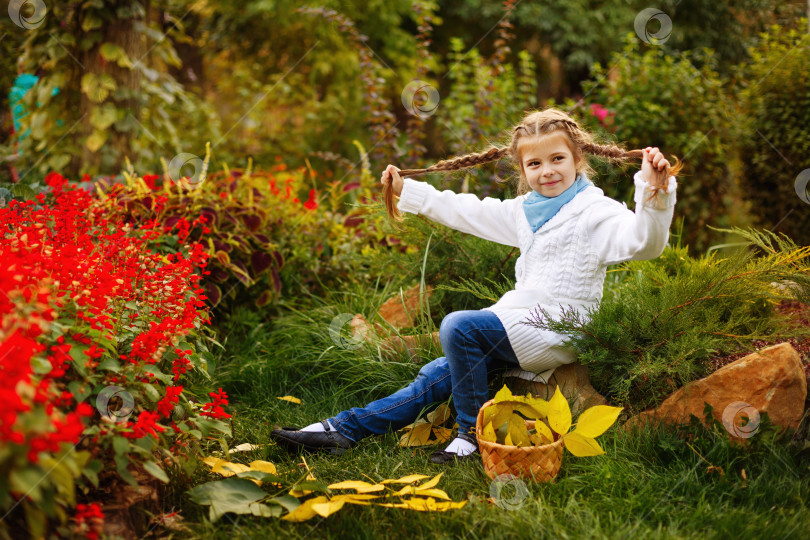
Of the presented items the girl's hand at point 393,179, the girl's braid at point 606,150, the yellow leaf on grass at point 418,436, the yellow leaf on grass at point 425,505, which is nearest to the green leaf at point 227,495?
the yellow leaf on grass at point 425,505

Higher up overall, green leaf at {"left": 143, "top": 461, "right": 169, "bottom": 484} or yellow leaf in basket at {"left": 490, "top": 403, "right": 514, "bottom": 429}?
green leaf at {"left": 143, "top": 461, "right": 169, "bottom": 484}

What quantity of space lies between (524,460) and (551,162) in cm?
112

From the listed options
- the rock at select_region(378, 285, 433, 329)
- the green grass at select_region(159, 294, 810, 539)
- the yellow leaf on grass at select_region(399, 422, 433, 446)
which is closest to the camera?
the green grass at select_region(159, 294, 810, 539)

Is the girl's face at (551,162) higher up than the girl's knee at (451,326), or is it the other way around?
the girl's face at (551,162)

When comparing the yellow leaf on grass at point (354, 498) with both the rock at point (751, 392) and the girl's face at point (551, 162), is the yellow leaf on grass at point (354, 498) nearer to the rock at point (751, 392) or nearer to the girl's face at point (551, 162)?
the rock at point (751, 392)

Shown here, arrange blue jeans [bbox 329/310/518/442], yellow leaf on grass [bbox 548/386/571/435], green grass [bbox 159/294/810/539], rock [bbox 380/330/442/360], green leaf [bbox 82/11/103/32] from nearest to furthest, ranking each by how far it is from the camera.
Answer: green grass [bbox 159/294/810/539] → yellow leaf on grass [bbox 548/386/571/435] → blue jeans [bbox 329/310/518/442] → rock [bbox 380/330/442/360] → green leaf [bbox 82/11/103/32]

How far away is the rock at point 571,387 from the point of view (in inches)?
94.5

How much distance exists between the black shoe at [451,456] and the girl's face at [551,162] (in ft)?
3.17

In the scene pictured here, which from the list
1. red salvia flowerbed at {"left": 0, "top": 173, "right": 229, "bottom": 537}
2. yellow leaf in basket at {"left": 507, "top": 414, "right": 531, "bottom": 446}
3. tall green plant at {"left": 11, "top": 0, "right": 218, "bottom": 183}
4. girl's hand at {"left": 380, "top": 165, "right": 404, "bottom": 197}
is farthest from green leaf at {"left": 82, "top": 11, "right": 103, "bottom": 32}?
yellow leaf in basket at {"left": 507, "top": 414, "right": 531, "bottom": 446}

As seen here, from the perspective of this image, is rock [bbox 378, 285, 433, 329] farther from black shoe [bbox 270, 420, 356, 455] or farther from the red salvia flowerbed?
the red salvia flowerbed

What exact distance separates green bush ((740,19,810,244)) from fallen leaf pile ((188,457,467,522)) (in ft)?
9.59

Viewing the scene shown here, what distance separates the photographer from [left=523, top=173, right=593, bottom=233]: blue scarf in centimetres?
246

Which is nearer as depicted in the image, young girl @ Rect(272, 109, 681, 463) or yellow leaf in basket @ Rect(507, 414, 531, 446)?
yellow leaf in basket @ Rect(507, 414, 531, 446)

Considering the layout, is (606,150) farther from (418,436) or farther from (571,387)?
(418,436)
